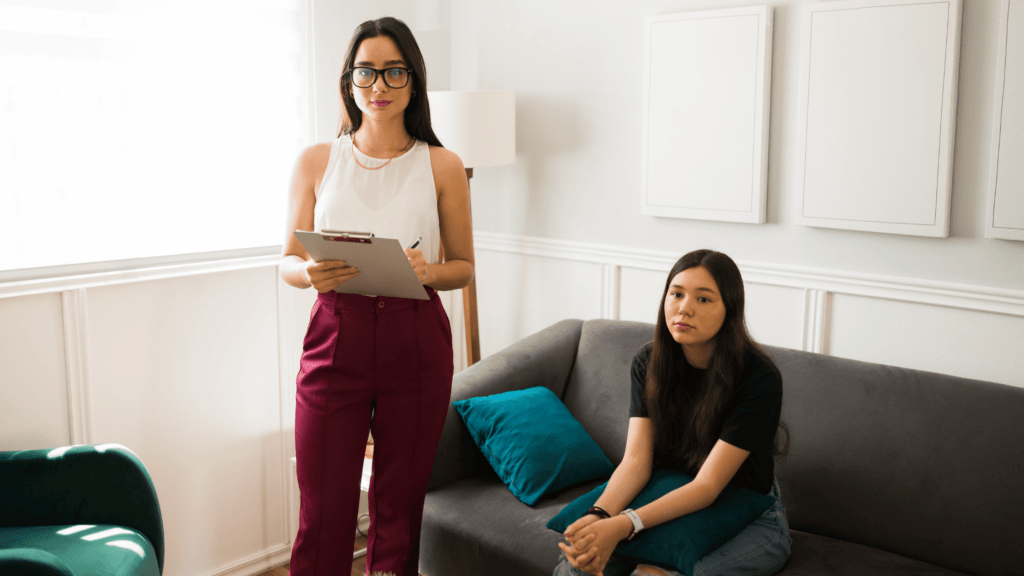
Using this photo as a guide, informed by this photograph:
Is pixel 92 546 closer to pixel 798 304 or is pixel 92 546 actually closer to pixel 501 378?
pixel 501 378

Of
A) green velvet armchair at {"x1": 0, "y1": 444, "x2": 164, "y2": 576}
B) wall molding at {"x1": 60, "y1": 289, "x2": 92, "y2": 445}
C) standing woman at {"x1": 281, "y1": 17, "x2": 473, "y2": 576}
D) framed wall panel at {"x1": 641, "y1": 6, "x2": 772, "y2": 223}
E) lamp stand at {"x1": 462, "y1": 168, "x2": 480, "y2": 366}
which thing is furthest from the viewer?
lamp stand at {"x1": 462, "y1": 168, "x2": 480, "y2": 366}

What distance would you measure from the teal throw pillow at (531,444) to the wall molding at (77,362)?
3.46 feet

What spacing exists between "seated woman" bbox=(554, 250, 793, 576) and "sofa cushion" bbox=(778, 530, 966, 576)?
0.05 meters

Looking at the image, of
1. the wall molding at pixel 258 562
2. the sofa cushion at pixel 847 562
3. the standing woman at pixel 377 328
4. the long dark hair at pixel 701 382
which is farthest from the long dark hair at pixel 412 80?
the wall molding at pixel 258 562

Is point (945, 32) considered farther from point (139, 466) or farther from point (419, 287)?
point (139, 466)

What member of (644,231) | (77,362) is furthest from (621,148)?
(77,362)

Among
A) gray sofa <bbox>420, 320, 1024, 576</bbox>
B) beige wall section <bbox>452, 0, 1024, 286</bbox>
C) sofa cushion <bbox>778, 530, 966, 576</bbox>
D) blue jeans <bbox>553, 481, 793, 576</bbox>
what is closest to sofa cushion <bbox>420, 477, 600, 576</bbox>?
gray sofa <bbox>420, 320, 1024, 576</bbox>

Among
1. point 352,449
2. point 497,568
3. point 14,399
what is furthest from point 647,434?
point 14,399

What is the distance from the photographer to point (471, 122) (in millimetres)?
2818

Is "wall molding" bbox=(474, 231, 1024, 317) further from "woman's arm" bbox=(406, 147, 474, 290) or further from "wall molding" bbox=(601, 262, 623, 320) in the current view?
"woman's arm" bbox=(406, 147, 474, 290)

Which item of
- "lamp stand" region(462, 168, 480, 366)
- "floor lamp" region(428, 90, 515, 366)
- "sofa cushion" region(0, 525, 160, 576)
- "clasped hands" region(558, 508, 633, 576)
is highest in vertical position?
"floor lamp" region(428, 90, 515, 366)

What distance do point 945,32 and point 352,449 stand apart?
1842 millimetres

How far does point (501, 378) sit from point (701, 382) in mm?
845

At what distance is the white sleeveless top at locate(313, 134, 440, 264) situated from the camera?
1888mm
